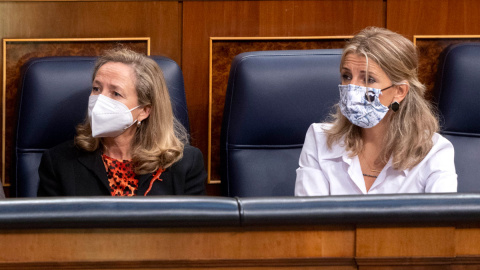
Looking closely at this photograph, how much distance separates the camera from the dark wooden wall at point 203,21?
208 cm

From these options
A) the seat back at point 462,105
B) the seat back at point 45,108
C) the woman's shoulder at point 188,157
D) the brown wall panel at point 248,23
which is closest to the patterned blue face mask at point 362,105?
the seat back at point 462,105

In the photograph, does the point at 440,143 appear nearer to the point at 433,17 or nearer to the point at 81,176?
the point at 433,17

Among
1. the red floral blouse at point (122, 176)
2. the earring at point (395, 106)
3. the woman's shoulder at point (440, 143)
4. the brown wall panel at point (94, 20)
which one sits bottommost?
the red floral blouse at point (122, 176)

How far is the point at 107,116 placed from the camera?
65.8 inches

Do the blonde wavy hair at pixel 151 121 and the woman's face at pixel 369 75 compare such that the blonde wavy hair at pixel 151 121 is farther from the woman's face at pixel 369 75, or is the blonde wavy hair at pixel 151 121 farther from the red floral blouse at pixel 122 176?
the woman's face at pixel 369 75

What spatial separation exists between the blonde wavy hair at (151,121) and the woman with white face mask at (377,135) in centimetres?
36

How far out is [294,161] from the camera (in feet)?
6.12

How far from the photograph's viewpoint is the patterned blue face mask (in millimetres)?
1635

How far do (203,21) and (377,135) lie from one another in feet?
2.37

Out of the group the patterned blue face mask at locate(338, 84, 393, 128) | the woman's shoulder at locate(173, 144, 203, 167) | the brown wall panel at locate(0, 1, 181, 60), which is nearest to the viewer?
the patterned blue face mask at locate(338, 84, 393, 128)

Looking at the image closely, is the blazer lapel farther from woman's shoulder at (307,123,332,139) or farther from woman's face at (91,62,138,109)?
woman's shoulder at (307,123,332,139)

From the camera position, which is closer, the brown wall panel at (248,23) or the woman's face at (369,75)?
the woman's face at (369,75)

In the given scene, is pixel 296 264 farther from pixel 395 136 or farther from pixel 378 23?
pixel 378 23

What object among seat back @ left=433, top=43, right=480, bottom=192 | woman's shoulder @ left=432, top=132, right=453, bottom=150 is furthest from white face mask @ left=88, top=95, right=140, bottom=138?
seat back @ left=433, top=43, right=480, bottom=192
